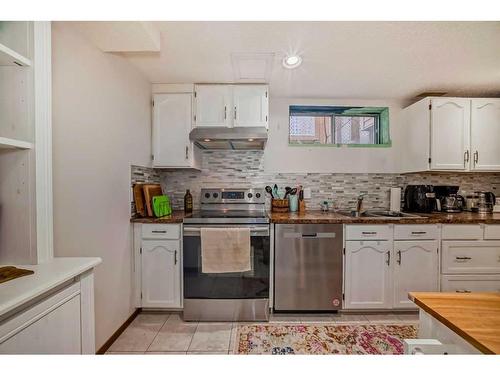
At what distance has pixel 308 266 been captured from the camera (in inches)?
82.8

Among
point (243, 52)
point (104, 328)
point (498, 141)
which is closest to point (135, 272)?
point (104, 328)

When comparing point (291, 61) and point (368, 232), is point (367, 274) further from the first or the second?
point (291, 61)

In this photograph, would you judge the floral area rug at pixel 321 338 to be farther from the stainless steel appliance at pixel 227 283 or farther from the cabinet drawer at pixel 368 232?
the cabinet drawer at pixel 368 232

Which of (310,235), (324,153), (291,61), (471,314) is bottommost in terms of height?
(310,235)

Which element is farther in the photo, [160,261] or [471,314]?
[160,261]

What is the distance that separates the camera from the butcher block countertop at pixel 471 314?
51 centimetres

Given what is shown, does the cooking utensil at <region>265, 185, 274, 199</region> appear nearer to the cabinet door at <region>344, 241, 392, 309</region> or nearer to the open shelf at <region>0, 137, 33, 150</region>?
the cabinet door at <region>344, 241, 392, 309</region>

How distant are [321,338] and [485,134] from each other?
2.49m

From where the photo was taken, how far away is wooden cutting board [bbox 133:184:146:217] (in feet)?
7.04

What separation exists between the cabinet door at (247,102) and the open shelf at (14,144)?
165 cm

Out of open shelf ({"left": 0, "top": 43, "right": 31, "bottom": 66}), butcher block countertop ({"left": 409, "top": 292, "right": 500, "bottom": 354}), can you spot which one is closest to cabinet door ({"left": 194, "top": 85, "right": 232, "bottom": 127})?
open shelf ({"left": 0, "top": 43, "right": 31, "bottom": 66})

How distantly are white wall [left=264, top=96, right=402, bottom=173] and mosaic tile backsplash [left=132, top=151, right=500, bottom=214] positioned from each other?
0.07 metres

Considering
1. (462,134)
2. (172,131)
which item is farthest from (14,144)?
(462,134)

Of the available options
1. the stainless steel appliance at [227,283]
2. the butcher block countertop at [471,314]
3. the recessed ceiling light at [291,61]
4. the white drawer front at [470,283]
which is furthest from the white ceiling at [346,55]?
the white drawer front at [470,283]
